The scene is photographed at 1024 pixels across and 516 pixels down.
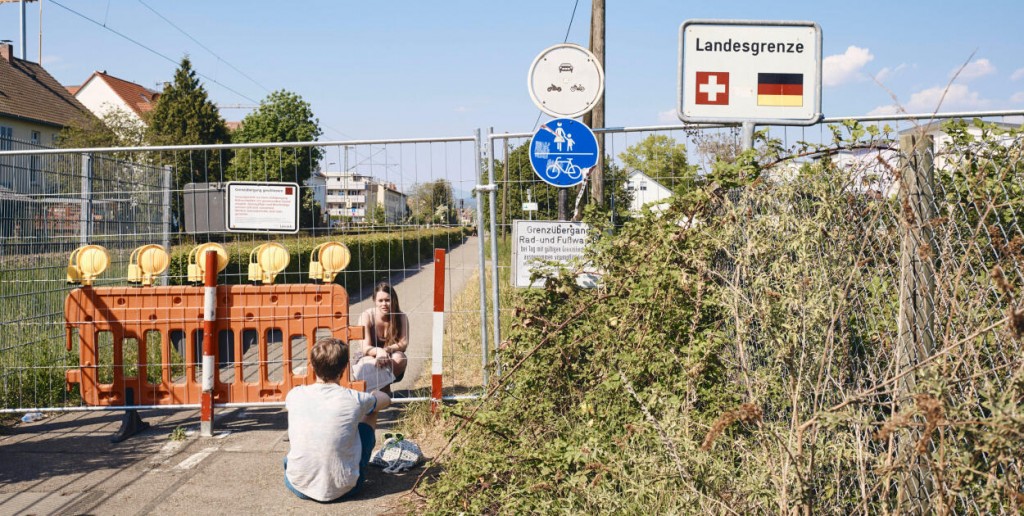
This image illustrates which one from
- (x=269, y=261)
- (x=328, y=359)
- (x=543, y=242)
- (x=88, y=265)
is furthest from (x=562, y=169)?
(x=88, y=265)

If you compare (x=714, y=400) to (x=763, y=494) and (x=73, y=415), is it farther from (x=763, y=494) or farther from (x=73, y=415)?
(x=73, y=415)

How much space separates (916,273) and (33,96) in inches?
2448

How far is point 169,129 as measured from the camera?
5462 cm

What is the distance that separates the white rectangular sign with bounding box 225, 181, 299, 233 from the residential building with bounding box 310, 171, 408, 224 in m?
0.26

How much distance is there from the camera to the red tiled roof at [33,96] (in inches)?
2064

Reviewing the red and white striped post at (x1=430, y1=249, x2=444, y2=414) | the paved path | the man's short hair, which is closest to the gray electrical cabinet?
the paved path

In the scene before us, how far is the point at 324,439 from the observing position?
5.26 m

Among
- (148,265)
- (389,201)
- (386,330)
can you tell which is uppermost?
(389,201)

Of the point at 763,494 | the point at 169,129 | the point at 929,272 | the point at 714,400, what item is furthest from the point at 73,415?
the point at 169,129

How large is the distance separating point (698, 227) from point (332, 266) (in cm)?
361

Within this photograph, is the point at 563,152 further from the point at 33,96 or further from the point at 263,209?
the point at 33,96

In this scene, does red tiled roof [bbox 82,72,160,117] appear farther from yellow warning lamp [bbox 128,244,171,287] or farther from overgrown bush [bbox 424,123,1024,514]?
overgrown bush [bbox 424,123,1024,514]

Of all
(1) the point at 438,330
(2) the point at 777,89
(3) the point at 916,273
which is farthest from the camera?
(1) the point at 438,330

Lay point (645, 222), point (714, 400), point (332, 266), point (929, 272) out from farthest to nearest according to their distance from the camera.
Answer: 1. point (332, 266)
2. point (645, 222)
3. point (714, 400)
4. point (929, 272)
